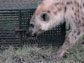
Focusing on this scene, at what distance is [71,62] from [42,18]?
775 millimetres

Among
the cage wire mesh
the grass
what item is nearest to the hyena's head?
the cage wire mesh

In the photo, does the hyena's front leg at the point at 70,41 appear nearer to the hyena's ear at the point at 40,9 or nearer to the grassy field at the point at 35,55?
the grassy field at the point at 35,55

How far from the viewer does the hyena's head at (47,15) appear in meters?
3.72

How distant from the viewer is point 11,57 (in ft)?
11.8

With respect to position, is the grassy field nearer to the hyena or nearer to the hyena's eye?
the hyena

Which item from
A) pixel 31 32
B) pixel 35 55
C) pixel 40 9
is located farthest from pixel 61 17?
pixel 35 55

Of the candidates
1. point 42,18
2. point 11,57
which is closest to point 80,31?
point 42,18

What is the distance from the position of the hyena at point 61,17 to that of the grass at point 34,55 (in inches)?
5.8

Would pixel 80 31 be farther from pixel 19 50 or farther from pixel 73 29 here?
pixel 19 50

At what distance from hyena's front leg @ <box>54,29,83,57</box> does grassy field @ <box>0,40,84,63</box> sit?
8 centimetres

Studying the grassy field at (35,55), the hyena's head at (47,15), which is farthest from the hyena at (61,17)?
the grassy field at (35,55)

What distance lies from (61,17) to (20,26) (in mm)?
701

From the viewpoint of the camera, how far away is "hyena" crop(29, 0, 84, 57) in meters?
3.67

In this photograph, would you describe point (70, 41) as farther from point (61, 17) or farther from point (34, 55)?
point (34, 55)
